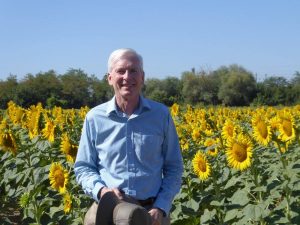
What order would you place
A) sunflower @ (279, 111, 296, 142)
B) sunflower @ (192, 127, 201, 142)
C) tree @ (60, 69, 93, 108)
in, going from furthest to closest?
tree @ (60, 69, 93, 108), sunflower @ (192, 127, 201, 142), sunflower @ (279, 111, 296, 142)

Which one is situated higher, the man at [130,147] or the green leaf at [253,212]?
the man at [130,147]

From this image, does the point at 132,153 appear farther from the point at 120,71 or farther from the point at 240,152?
the point at 240,152

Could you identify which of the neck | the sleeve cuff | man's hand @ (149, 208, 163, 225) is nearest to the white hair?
the neck

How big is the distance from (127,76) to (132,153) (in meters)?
0.38

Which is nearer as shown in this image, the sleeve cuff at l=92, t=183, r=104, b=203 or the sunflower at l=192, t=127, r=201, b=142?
the sleeve cuff at l=92, t=183, r=104, b=203

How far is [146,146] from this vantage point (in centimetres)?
260

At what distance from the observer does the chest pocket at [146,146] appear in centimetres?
259

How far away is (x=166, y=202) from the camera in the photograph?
2.55 metres

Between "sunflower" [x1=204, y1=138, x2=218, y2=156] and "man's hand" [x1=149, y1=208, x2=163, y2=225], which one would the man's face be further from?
"sunflower" [x1=204, y1=138, x2=218, y2=156]

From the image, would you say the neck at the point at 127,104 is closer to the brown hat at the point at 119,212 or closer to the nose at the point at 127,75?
the nose at the point at 127,75

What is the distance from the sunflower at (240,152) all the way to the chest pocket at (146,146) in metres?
1.29

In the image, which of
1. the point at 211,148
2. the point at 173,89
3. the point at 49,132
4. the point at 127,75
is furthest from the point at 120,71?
the point at 173,89

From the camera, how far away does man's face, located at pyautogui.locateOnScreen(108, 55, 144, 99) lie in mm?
2479

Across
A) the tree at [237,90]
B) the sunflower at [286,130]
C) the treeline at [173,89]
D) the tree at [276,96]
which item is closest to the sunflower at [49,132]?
the sunflower at [286,130]
